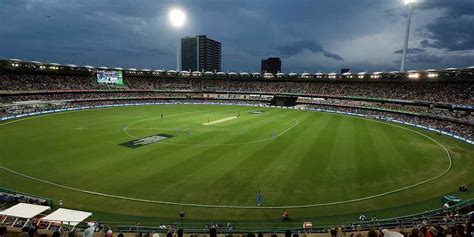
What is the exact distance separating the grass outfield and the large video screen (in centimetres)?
3649

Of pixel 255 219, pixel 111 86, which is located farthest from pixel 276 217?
pixel 111 86

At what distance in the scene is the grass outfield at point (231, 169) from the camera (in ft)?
62.3

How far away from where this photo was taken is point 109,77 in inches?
3076

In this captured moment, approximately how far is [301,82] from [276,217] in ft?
269

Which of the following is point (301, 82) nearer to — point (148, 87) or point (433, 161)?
point (148, 87)

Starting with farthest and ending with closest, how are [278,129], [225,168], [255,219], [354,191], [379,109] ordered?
[379,109]
[278,129]
[225,168]
[354,191]
[255,219]

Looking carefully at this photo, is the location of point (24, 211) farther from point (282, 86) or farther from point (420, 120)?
point (282, 86)

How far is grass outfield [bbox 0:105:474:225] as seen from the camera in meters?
19.0

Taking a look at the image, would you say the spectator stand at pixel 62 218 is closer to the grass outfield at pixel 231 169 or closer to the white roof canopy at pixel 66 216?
the white roof canopy at pixel 66 216

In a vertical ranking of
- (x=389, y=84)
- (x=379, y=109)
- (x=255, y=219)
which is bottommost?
(x=255, y=219)

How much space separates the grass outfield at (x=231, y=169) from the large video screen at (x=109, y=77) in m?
36.5

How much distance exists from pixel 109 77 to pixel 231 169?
2626 inches

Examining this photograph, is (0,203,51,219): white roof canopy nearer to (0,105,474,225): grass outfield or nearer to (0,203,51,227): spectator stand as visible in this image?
(0,203,51,227): spectator stand

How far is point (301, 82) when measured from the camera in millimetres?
94625
